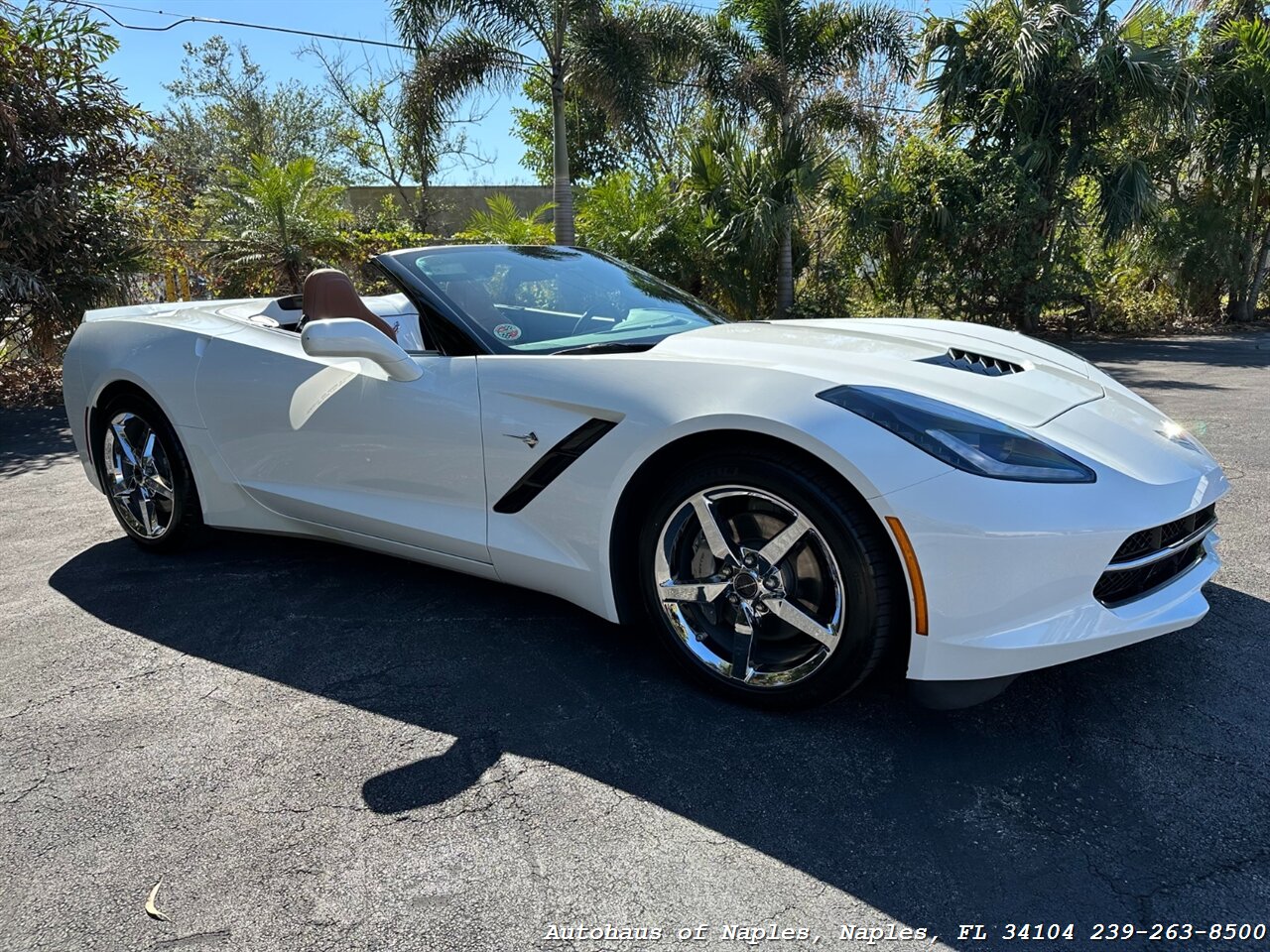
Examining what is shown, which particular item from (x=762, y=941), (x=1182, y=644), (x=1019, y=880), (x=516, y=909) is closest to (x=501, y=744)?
(x=516, y=909)

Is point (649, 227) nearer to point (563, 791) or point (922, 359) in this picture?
point (922, 359)

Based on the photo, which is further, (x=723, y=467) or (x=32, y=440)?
(x=32, y=440)

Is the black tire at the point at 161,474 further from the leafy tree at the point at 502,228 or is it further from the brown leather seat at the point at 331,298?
the leafy tree at the point at 502,228

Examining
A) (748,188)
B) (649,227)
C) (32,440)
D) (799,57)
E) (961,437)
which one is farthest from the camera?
(799,57)

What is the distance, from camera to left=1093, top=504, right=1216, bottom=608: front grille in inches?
81.7

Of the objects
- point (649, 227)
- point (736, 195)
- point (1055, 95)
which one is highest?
point (1055, 95)

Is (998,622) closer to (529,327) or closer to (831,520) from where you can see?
(831,520)

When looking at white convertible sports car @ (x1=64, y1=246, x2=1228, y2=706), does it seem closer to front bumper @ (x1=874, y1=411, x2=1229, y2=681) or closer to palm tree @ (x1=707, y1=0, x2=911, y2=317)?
front bumper @ (x1=874, y1=411, x2=1229, y2=681)

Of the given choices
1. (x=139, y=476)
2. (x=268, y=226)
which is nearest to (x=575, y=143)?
(x=268, y=226)

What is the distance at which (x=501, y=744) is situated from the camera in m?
2.33

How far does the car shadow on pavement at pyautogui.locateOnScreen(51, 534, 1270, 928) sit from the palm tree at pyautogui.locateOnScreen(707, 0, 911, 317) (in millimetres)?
11493

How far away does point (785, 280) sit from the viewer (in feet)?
44.1

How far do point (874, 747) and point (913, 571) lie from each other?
51 cm

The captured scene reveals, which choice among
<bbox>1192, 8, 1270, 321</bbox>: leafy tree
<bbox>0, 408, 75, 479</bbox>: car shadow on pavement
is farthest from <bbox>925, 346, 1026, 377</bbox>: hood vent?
<bbox>1192, 8, 1270, 321</bbox>: leafy tree
